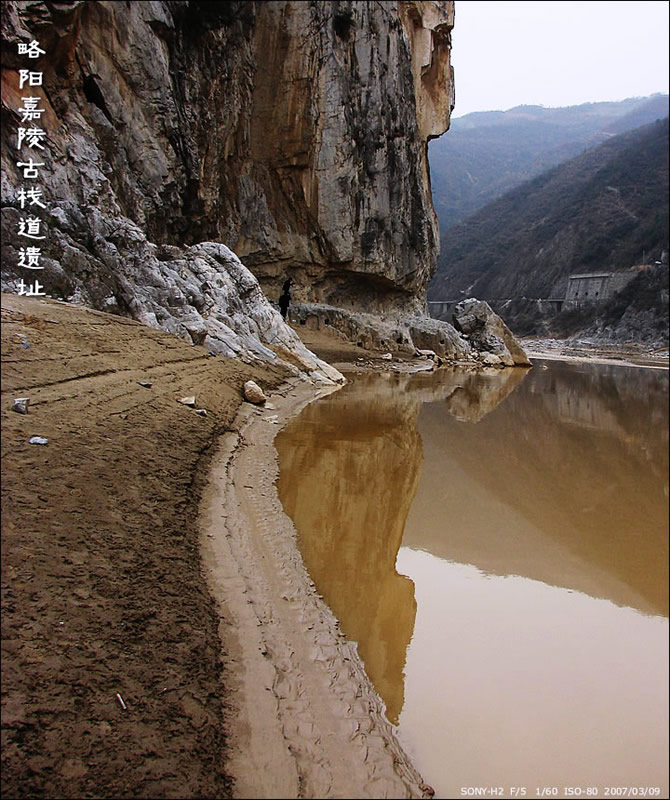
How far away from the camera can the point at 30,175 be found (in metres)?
12.5

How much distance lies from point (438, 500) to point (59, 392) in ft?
16.1

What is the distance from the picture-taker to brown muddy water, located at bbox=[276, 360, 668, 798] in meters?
2.77

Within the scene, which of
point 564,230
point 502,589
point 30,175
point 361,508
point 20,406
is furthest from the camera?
point 564,230

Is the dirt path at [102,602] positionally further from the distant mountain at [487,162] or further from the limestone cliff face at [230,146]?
the distant mountain at [487,162]

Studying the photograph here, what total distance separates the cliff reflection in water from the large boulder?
1916 cm

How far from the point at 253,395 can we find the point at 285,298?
62.5ft

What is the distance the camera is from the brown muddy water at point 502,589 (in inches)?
109

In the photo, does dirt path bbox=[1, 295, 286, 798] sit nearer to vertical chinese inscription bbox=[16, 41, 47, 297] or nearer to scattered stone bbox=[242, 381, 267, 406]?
scattered stone bbox=[242, 381, 267, 406]

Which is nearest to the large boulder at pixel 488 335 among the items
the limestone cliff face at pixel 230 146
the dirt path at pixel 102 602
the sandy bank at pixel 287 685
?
the limestone cliff face at pixel 230 146

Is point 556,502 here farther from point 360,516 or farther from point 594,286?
point 594,286

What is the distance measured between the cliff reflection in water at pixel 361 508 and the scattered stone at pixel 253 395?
98cm

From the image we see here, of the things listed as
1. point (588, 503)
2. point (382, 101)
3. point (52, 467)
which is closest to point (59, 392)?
point (52, 467)

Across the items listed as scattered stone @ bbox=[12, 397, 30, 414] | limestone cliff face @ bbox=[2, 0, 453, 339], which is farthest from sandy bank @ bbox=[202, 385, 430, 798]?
limestone cliff face @ bbox=[2, 0, 453, 339]

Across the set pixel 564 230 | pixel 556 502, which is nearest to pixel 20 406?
pixel 556 502
